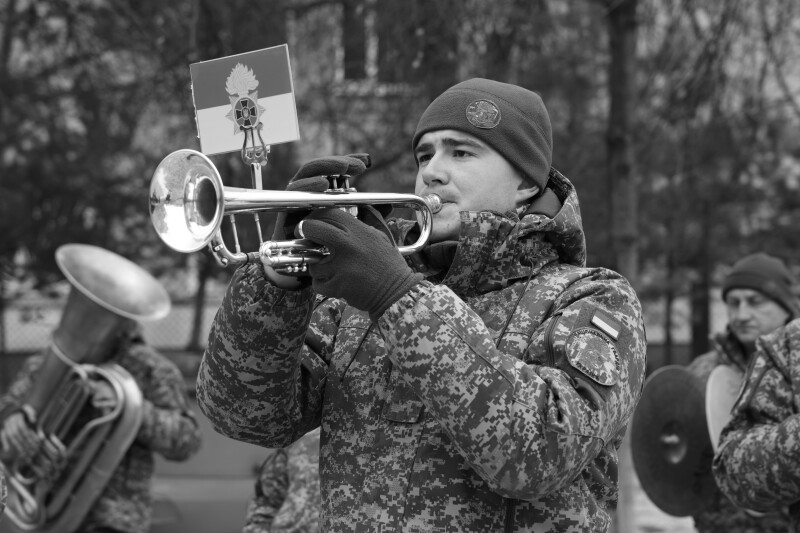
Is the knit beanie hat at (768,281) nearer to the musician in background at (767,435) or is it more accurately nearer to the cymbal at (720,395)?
the cymbal at (720,395)

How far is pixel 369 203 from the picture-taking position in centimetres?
235

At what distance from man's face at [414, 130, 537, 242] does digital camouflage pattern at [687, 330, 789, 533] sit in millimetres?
2602

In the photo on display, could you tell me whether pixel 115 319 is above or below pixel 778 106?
below

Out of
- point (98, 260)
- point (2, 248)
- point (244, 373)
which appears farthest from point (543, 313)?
point (2, 248)

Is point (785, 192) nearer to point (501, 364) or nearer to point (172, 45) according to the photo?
point (172, 45)

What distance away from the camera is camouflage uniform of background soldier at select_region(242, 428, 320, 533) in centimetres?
382

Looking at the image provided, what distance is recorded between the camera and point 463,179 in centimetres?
253

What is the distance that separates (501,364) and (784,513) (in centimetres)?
267

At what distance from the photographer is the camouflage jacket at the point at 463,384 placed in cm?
212

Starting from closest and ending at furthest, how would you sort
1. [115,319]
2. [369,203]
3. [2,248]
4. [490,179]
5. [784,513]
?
1. [369,203]
2. [490,179]
3. [784,513]
4. [115,319]
5. [2,248]

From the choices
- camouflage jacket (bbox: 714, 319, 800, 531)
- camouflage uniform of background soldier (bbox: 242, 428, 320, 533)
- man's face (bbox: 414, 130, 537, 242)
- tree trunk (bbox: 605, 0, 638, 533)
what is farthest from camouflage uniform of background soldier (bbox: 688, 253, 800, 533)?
man's face (bbox: 414, 130, 537, 242)

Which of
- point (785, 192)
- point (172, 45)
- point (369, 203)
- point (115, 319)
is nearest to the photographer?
point (369, 203)

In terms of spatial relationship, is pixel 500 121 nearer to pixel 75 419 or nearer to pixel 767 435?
pixel 767 435

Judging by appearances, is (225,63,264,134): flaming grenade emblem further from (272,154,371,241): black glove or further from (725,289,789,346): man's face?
(725,289,789,346): man's face
